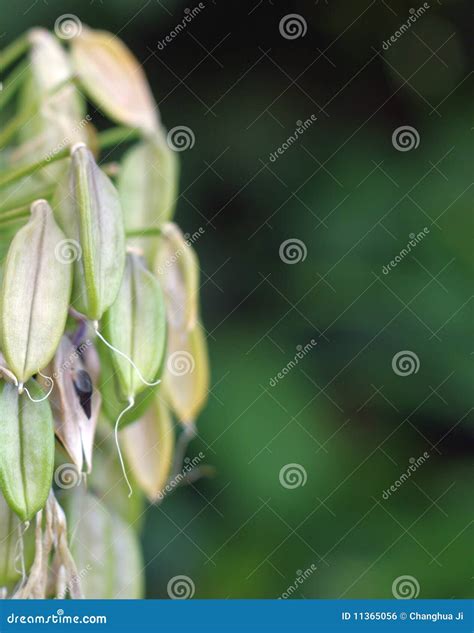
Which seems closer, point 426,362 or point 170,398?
point 170,398

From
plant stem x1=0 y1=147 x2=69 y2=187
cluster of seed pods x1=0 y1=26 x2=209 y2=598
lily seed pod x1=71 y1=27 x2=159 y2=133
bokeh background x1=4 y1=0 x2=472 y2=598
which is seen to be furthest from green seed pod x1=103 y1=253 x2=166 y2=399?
bokeh background x1=4 y1=0 x2=472 y2=598

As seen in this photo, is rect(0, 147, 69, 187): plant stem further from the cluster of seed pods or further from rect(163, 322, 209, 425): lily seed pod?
rect(163, 322, 209, 425): lily seed pod

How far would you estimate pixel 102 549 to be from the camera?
0.89 metres

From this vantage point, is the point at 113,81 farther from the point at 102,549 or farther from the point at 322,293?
the point at 322,293

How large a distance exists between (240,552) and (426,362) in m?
0.48

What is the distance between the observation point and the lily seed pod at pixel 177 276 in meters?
0.92

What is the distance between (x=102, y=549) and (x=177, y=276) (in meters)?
0.29

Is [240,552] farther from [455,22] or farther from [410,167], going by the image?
[455,22]

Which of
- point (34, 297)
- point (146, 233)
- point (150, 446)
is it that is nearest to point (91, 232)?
point (34, 297)

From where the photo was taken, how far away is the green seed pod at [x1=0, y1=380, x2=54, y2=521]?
0.69 meters

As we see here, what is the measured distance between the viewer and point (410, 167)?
1.68 meters

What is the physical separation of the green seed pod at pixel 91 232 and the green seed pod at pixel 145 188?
200mm

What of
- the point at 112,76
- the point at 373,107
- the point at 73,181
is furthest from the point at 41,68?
the point at 373,107

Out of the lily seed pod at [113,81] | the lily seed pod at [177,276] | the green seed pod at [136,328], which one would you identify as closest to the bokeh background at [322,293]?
the lily seed pod at [113,81]
